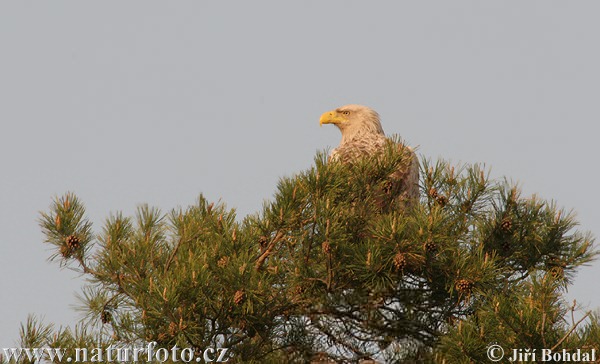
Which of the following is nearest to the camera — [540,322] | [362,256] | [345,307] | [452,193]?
[540,322]

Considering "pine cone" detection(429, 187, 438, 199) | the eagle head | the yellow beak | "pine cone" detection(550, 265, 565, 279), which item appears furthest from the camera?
the yellow beak

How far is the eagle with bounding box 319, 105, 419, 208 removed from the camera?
6.04 m

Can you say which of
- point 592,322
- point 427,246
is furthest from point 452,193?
point 592,322

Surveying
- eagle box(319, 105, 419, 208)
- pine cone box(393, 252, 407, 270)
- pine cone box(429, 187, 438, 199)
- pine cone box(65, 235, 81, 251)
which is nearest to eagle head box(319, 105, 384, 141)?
eagle box(319, 105, 419, 208)

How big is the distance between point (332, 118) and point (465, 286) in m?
3.57

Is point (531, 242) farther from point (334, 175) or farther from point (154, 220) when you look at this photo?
point (154, 220)

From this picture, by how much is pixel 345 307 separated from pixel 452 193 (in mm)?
1078

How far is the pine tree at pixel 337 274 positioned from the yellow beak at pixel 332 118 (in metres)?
2.53

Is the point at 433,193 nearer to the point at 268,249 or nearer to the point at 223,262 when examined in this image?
the point at 268,249

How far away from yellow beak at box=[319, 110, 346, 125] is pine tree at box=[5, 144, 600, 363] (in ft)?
8.32

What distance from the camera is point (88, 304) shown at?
222 inches

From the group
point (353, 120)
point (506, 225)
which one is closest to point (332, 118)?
point (353, 120)

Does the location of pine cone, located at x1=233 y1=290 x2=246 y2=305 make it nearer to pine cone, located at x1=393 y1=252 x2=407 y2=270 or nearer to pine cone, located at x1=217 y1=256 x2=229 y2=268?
pine cone, located at x1=217 y1=256 x2=229 y2=268

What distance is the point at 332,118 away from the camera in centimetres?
869
